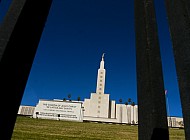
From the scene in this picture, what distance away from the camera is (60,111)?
37312 mm

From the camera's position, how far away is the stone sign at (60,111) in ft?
119

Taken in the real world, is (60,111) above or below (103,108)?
below

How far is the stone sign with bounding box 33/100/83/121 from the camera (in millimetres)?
36281

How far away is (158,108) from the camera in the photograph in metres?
2.36

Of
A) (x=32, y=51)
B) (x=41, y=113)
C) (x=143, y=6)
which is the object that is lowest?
(x=32, y=51)

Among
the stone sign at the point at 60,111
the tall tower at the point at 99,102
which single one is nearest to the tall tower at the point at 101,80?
the tall tower at the point at 99,102

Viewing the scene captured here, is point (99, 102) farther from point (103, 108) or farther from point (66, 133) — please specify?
point (66, 133)

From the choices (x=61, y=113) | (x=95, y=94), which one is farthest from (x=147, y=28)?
(x=95, y=94)

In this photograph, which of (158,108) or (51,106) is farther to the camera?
(51,106)

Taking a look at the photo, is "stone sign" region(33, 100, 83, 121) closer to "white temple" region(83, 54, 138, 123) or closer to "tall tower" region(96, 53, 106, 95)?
"white temple" region(83, 54, 138, 123)

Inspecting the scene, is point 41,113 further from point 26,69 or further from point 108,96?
point 108,96

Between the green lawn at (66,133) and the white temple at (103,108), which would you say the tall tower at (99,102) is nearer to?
the white temple at (103,108)

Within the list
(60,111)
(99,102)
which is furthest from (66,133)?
(99,102)

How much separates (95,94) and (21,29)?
255ft
